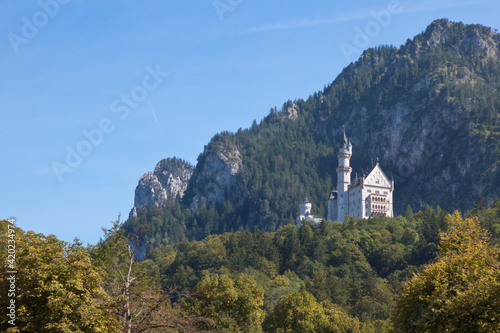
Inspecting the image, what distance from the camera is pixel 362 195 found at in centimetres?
17150

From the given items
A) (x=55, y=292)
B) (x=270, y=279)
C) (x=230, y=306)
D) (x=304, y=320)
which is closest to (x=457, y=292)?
(x=55, y=292)

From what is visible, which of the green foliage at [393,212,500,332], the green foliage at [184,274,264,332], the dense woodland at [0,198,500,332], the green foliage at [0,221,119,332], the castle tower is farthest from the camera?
the castle tower

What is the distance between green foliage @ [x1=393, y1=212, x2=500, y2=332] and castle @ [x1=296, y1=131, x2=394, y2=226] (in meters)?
125

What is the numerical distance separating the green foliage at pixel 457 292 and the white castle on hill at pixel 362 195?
409 feet

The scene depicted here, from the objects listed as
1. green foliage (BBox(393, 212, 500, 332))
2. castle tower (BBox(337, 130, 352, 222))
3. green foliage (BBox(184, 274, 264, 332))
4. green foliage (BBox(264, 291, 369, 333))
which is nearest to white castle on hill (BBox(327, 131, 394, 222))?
castle tower (BBox(337, 130, 352, 222))

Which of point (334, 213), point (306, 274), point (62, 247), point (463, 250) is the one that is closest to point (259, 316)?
point (463, 250)

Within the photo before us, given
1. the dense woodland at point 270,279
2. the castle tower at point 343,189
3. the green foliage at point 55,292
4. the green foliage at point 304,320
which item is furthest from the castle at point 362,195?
the green foliage at point 55,292

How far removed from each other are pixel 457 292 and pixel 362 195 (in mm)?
133189

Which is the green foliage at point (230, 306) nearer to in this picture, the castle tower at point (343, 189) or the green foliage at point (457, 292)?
the green foliage at point (457, 292)

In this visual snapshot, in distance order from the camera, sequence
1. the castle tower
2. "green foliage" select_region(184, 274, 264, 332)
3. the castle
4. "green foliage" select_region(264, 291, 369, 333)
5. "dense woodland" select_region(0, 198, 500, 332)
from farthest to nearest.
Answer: the castle tower < the castle < "green foliage" select_region(264, 291, 369, 333) < "green foliage" select_region(184, 274, 264, 332) < "dense woodland" select_region(0, 198, 500, 332)

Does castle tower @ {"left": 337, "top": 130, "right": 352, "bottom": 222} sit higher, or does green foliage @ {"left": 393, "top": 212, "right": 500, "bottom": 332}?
castle tower @ {"left": 337, "top": 130, "right": 352, "bottom": 222}

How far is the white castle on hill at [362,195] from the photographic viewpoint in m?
172

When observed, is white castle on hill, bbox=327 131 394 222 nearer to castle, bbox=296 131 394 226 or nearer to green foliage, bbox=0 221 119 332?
castle, bbox=296 131 394 226

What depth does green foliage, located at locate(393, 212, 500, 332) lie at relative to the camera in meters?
37.3
